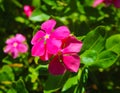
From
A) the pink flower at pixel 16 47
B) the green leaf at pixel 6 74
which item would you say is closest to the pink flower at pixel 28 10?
the pink flower at pixel 16 47

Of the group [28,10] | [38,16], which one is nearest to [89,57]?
[38,16]

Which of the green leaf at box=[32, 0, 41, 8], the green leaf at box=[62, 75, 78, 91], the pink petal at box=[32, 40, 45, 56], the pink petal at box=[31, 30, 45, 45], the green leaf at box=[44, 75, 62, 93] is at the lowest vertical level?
the green leaf at box=[44, 75, 62, 93]

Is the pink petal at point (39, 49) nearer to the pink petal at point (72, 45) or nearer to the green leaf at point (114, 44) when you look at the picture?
the pink petal at point (72, 45)

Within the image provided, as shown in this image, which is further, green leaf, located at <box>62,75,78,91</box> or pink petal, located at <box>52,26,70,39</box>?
green leaf, located at <box>62,75,78,91</box>

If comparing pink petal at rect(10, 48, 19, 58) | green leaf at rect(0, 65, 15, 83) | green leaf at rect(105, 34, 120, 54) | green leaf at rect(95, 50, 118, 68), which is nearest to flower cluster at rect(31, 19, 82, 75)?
green leaf at rect(95, 50, 118, 68)

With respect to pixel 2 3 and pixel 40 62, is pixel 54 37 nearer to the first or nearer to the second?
pixel 40 62

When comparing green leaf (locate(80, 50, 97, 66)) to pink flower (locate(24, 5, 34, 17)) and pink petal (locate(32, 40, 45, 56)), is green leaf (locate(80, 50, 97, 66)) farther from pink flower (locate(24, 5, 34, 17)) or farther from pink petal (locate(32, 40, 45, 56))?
pink flower (locate(24, 5, 34, 17))

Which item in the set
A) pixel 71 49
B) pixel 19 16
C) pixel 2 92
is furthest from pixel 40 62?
pixel 19 16

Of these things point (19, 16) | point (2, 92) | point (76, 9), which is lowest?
point (2, 92)
